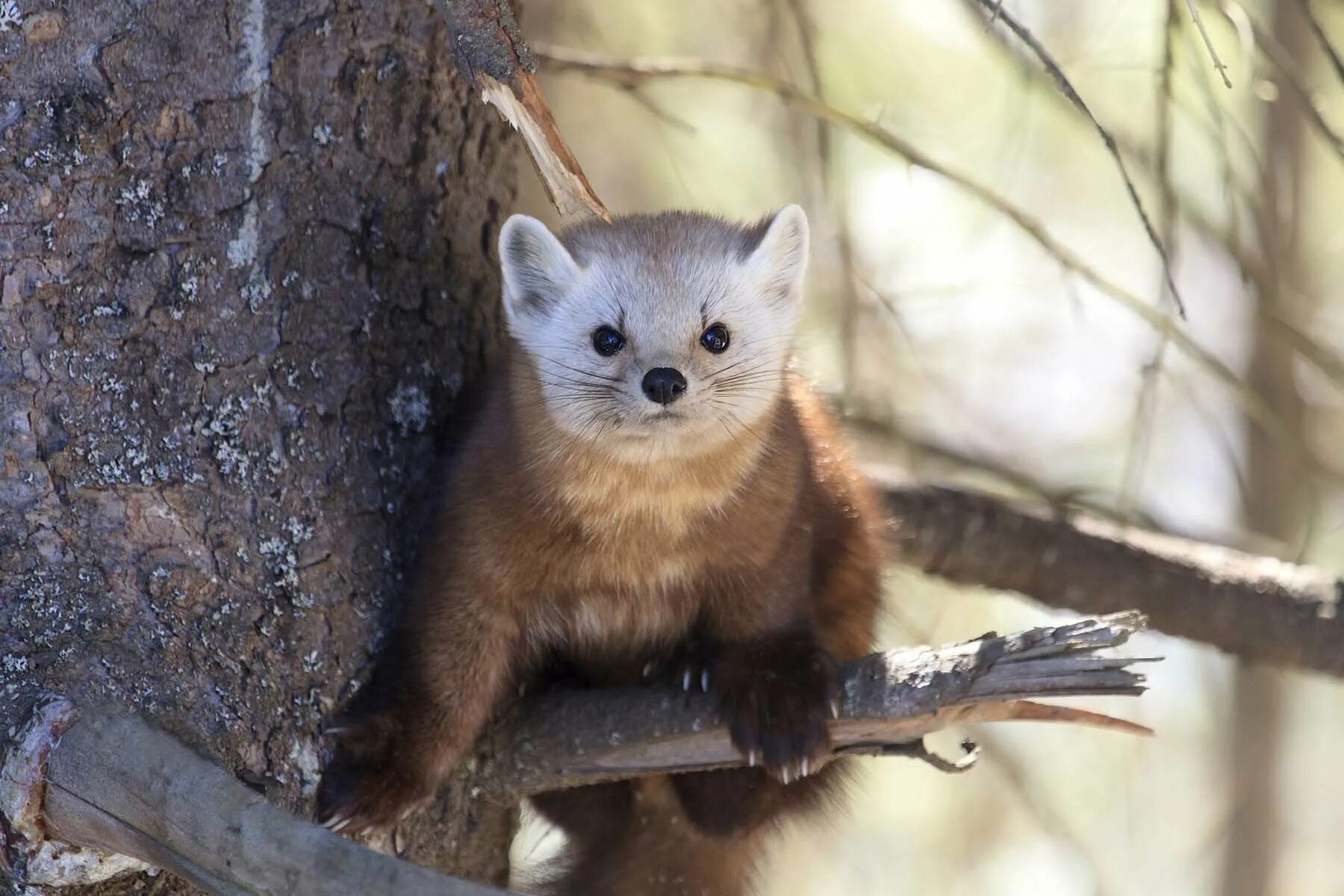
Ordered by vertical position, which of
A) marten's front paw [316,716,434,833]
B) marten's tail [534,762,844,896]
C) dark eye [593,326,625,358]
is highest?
dark eye [593,326,625,358]

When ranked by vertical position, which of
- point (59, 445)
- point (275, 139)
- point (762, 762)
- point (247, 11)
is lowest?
point (762, 762)

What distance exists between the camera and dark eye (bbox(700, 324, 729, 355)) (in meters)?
3.79

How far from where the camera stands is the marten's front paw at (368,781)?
322 cm

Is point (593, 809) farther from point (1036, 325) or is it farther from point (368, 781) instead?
point (1036, 325)

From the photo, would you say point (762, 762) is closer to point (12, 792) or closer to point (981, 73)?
point (12, 792)

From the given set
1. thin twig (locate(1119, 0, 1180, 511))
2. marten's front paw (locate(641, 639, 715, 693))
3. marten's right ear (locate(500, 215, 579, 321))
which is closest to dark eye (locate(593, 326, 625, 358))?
marten's right ear (locate(500, 215, 579, 321))

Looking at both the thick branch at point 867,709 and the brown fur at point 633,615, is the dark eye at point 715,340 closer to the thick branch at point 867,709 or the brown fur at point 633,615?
the brown fur at point 633,615

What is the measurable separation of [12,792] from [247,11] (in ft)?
5.89

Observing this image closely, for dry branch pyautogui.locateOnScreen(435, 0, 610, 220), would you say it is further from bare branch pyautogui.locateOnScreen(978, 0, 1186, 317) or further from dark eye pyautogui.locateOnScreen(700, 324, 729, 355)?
bare branch pyautogui.locateOnScreen(978, 0, 1186, 317)

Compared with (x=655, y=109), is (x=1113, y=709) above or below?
below

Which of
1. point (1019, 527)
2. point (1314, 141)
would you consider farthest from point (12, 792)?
point (1314, 141)

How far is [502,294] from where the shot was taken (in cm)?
398

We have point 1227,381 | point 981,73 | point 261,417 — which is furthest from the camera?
point 981,73

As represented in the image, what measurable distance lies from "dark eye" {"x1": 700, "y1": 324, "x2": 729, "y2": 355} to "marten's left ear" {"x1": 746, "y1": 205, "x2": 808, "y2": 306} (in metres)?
0.22
